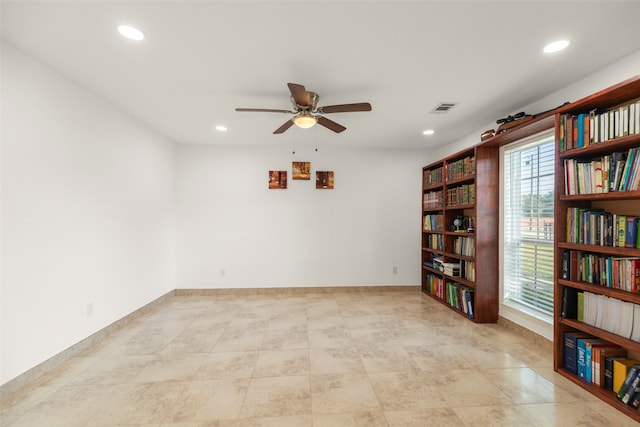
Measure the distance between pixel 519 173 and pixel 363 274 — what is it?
9.40ft

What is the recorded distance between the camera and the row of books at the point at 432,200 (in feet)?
15.1

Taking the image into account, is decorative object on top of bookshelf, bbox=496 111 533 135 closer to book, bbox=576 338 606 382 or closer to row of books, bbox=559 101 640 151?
row of books, bbox=559 101 640 151

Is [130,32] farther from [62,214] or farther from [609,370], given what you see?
[609,370]

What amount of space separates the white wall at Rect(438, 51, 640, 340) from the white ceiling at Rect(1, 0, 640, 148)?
8 cm

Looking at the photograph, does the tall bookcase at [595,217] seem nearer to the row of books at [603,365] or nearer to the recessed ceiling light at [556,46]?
the row of books at [603,365]

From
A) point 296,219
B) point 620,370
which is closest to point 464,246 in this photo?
point 620,370

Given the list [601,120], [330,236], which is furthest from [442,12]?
[330,236]

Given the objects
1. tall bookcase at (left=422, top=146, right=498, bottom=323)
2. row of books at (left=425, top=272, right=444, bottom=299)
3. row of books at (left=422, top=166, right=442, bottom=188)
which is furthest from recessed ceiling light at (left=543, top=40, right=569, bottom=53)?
row of books at (left=425, top=272, right=444, bottom=299)

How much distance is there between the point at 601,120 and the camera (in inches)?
83.1

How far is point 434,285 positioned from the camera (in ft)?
15.5

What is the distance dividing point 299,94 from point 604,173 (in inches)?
93.8

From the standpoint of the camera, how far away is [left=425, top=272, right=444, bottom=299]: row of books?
4.50 meters

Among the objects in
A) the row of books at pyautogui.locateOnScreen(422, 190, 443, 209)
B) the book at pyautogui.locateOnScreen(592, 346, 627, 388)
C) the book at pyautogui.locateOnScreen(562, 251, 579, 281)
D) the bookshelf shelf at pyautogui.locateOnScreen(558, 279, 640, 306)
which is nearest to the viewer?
the bookshelf shelf at pyautogui.locateOnScreen(558, 279, 640, 306)

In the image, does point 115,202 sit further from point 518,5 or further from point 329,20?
point 518,5
